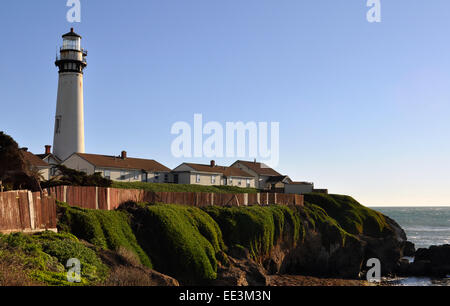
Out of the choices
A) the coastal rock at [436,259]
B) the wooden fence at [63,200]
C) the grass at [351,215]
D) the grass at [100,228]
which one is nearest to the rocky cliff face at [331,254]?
the coastal rock at [436,259]

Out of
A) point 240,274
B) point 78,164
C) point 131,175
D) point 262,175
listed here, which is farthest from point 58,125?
point 262,175

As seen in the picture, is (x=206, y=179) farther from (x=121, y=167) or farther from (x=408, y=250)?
(x=408, y=250)

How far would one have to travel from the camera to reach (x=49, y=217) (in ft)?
64.7

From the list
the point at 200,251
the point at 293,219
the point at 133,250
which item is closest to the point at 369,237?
the point at 293,219

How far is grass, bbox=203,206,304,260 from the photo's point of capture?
32.8 meters

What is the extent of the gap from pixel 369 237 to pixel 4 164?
3788 cm

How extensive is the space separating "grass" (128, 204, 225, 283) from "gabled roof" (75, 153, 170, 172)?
31.0 m

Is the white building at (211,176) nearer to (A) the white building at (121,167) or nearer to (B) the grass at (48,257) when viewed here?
(A) the white building at (121,167)

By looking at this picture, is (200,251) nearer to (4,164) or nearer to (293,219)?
(4,164)

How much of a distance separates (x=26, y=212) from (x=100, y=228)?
4111 millimetres

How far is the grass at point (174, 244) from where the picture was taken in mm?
24281

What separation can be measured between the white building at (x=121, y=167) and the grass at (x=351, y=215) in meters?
20.2

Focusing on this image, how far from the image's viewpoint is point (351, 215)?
55.7 m

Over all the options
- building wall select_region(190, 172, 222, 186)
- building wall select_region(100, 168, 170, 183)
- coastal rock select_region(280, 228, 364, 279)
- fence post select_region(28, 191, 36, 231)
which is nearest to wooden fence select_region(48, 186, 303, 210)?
fence post select_region(28, 191, 36, 231)
